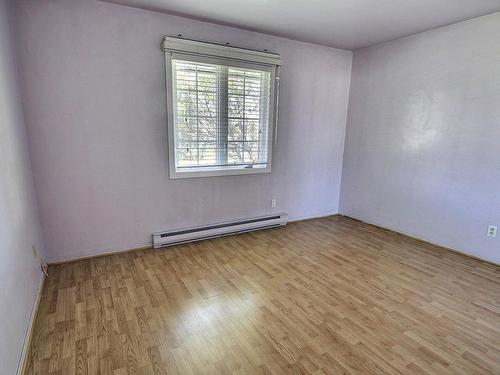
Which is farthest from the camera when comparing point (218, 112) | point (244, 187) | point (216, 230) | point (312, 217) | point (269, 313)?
point (312, 217)

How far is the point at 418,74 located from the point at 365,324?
2989mm

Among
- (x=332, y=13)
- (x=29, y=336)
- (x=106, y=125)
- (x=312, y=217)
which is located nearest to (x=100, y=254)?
(x=29, y=336)

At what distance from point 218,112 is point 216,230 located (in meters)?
1.43

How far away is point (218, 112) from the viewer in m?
3.25

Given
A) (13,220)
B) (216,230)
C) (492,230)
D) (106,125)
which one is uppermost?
(106,125)

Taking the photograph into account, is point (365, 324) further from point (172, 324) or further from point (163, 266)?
point (163, 266)

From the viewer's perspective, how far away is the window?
9.84 ft

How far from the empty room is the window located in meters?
0.02

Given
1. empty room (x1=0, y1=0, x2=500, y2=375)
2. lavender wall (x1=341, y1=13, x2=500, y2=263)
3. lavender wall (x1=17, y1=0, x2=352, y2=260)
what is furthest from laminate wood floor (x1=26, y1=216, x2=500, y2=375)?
lavender wall (x1=341, y1=13, x2=500, y2=263)

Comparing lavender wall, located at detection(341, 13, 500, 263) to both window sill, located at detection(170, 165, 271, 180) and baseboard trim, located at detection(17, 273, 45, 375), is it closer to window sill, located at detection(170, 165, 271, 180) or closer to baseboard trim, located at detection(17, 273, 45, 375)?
window sill, located at detection(170, 165, 271, 180)

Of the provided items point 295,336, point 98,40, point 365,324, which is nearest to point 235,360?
point 295,336

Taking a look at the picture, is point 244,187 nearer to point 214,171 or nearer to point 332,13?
point 214,171

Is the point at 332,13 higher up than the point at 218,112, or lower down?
higher up

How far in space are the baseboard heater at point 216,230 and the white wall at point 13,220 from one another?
113cm
